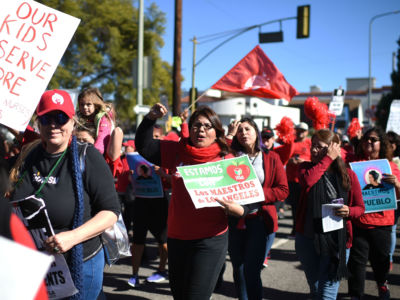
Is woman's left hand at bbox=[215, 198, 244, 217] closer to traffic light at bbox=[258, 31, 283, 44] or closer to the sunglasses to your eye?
the sunglasses

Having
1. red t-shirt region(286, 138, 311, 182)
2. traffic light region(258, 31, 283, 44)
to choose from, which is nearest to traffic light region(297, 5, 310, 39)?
traffic light region(258, 31, 283, 44)

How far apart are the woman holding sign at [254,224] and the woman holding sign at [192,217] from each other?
2.40 feet

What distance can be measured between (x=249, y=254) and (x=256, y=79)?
10.3 ft

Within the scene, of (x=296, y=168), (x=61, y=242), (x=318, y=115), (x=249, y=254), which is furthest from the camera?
(x=296, y=168)

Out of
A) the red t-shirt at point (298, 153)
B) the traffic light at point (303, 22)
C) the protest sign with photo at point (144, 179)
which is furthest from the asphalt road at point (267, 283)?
the traffic light at point (303, 22)

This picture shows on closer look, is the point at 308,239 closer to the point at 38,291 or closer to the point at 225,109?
the point at 38,291

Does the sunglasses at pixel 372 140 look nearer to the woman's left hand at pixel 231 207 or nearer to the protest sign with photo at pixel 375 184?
the protest sign with photo at pixel 375 184

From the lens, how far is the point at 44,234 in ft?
6.63

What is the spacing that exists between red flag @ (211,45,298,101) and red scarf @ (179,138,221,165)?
2888 millimetres

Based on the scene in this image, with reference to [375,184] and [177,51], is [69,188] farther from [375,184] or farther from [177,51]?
[177,51]

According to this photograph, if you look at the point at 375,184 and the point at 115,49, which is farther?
the point at 115,49

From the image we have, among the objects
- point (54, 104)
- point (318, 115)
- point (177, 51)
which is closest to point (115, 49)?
point (177, 51)

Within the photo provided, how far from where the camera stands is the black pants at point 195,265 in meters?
2.93

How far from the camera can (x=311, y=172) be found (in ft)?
12.0
